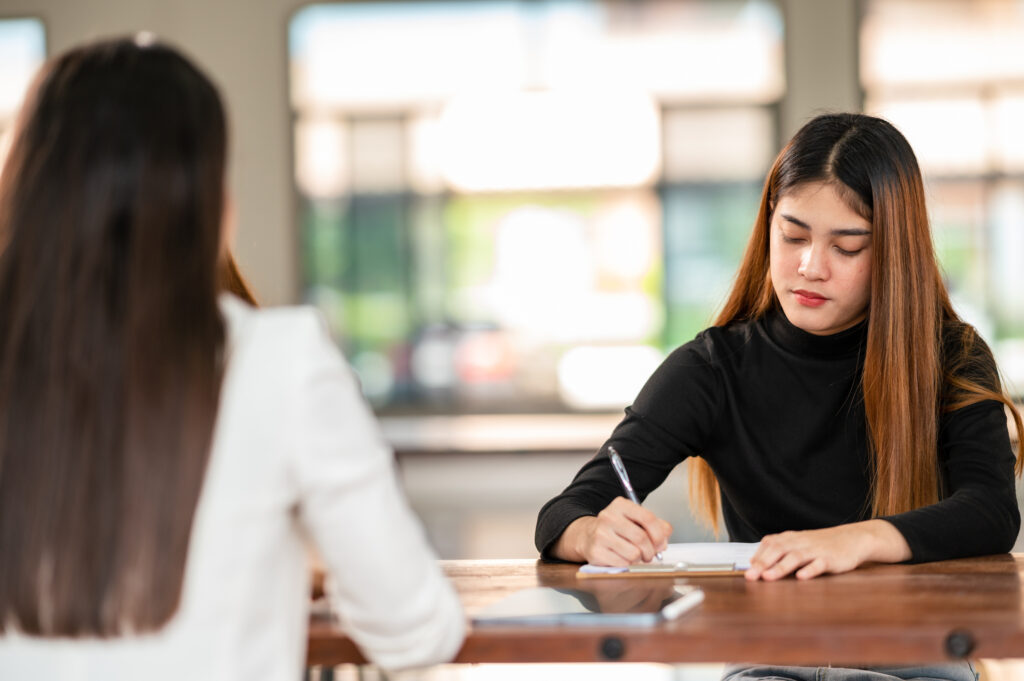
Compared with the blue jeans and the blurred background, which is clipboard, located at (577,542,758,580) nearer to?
the blue jeans

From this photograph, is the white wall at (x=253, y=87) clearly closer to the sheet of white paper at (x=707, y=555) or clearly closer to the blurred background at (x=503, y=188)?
the blurred background at (x=503, y=188)

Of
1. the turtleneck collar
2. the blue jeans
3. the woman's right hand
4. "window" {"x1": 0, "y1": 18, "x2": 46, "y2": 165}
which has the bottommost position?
the blue jeans

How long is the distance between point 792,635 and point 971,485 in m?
0.59

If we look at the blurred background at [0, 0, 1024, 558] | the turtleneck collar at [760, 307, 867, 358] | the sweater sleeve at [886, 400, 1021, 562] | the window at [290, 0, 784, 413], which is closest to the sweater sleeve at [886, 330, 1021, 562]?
the sweater sleeve at [886, 400, 1021, 562]

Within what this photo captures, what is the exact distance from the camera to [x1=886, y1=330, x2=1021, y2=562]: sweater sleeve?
136 cm

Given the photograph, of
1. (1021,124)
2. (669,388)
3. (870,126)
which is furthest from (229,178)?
(1021,124)

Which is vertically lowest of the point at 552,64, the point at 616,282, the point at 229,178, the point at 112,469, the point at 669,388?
the point at 616,282

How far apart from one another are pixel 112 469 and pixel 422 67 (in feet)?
16.9

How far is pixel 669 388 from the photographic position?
5.57 ft

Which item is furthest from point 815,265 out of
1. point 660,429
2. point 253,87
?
point 253,87

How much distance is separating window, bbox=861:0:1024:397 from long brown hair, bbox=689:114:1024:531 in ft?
13.5

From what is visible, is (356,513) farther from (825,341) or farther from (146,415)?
(825,341)

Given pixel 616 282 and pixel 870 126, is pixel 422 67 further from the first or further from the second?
pixel 870 126

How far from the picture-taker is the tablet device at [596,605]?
1.05 metres
